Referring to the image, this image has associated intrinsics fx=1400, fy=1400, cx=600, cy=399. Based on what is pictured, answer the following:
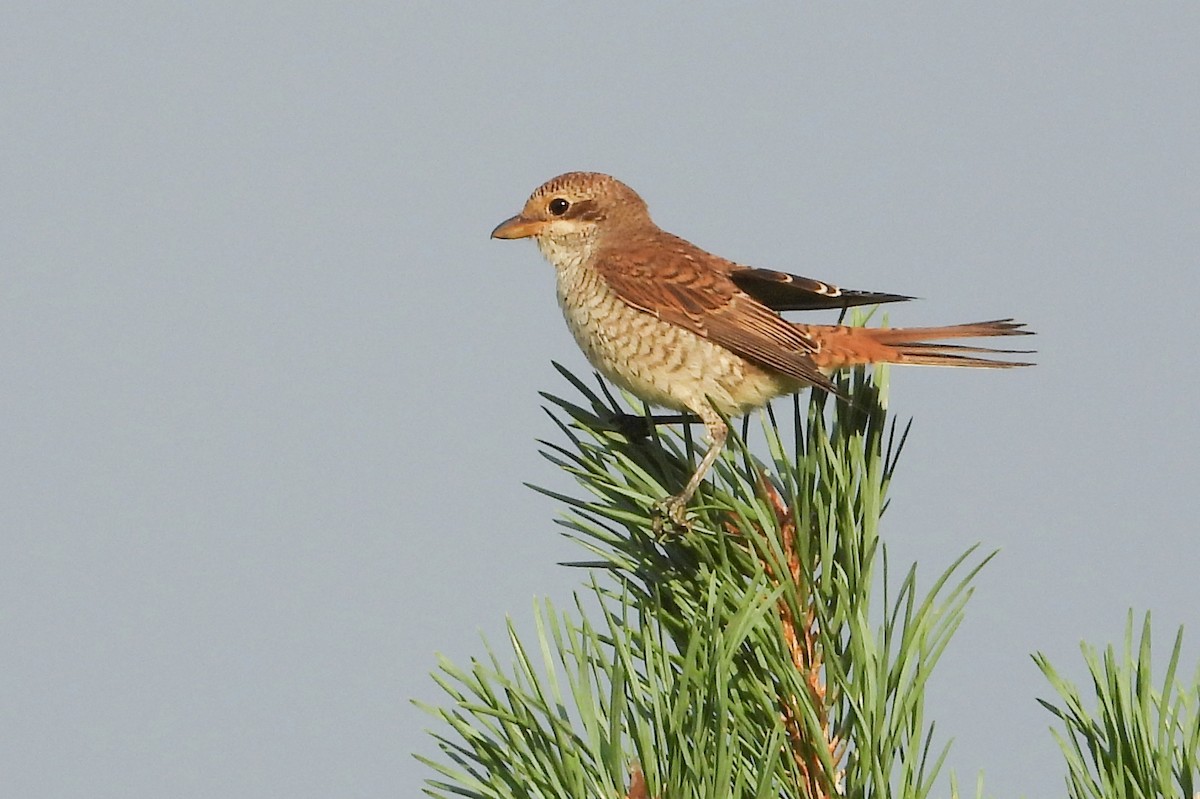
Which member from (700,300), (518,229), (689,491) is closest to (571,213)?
(518,229)

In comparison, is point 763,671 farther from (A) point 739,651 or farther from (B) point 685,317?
(B) point 685,317

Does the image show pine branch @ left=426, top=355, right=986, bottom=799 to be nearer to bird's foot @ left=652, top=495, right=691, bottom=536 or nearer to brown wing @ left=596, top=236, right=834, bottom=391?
bird's foot @ left=652, top=495, right=691, bottom=536

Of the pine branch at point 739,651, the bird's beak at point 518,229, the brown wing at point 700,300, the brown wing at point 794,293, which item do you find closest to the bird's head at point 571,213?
the bird's beak at point 518,229

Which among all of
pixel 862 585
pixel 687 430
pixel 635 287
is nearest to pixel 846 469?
pixel 862 585

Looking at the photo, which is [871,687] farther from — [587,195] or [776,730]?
[587,195]

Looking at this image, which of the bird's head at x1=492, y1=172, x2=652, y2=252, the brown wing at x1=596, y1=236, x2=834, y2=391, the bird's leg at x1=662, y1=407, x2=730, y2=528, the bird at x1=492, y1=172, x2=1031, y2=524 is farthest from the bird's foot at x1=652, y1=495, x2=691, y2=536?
the bird's head at x1=492, y1=172, x2=652, y2=252

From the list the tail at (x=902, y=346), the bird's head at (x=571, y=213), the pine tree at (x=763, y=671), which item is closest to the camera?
the pine tree at (x=763, y=671)

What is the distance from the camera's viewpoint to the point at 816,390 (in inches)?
95.9

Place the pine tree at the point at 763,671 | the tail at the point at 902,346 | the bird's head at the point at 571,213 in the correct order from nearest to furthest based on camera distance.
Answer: the pine tree at the point at 763,671
the tail at the point at 902,346
the bird's head at the point at 571,213

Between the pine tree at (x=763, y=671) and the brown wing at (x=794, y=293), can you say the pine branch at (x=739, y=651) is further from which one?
the brown wing at (x=794, y=293)

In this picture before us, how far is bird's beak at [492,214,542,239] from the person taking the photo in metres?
4.28

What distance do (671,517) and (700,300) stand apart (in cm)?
176

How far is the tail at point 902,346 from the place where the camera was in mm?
3023

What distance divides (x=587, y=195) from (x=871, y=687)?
2.75 m
